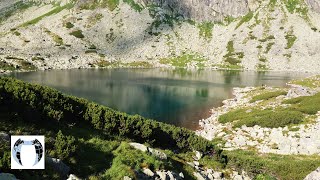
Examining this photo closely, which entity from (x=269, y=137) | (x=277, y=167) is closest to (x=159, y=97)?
(x=269, y=137)

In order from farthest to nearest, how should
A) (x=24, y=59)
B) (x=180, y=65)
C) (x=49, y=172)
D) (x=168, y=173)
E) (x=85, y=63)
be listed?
(x=180, y=65) < (x=85, y=63) < (x=24, y=59) < (x=168, y=173) < (x=49, y=172)

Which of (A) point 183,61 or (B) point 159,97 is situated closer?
(B) point 159,97

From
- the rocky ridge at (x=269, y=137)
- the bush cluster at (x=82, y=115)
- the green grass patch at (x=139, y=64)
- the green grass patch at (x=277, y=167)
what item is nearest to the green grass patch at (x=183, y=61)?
the green grass patch at (x=139, y=64)

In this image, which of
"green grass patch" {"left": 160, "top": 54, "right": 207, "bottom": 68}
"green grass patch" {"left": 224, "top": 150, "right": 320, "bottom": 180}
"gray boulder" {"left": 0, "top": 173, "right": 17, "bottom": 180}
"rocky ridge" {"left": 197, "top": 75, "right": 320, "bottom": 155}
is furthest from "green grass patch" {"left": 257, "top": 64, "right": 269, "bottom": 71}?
"gray boulder" {"left": 0, "top": 173, "right": 17, "bottom": 180}

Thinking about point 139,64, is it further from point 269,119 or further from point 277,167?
point 277,167

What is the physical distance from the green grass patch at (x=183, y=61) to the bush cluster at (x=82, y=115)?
157776 millimetres

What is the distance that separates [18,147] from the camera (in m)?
11.7

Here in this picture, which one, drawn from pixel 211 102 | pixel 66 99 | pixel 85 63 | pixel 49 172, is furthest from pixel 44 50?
pixel 49 172

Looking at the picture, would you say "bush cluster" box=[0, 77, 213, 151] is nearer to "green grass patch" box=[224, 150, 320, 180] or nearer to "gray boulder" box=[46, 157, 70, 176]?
"green grass patch" box=[224, 150, 320, 180]

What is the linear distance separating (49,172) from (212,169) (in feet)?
39.4

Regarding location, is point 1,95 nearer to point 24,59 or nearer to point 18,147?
point 18,147

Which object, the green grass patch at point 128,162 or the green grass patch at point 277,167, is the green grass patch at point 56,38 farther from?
the green grass patch at point 128,162

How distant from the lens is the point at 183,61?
19088cm

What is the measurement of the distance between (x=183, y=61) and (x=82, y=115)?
556 feet
